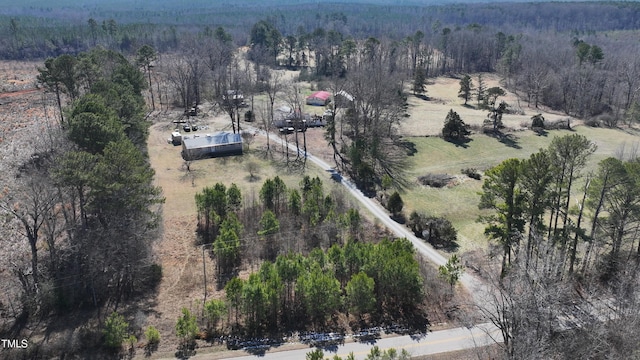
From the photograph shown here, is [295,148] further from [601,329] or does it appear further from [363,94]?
[601,329]

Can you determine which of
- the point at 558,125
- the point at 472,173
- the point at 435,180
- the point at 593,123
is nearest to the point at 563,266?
the point at 435,180

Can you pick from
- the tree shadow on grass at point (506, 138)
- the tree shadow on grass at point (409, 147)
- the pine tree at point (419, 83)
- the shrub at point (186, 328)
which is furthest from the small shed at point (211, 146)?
the pine tree at point (419, 83)

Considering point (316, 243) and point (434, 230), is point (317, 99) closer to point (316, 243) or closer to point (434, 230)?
point (434, 230)

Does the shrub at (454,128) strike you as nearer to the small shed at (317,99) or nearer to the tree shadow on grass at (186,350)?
the small shed at (317,99)

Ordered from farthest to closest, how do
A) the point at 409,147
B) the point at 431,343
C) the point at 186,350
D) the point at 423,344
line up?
the point at 409,147, the point at 431,343, the point at 423,344, the point at 186,350

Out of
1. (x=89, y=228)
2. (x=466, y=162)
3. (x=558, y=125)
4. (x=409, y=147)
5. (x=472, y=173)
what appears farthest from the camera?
(x=558, y=125)

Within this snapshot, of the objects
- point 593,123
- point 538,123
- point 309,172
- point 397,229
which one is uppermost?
point 538,123
